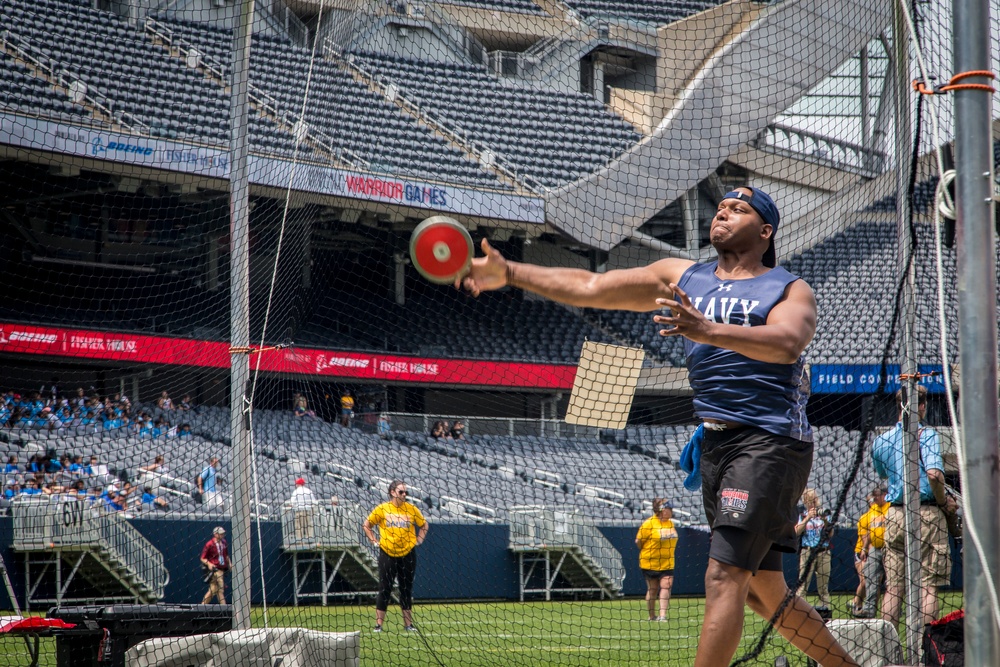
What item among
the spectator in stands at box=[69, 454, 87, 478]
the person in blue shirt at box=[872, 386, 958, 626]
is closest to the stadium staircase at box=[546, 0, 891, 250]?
the person in blue shirt at box=[872, 386, 958, 626]

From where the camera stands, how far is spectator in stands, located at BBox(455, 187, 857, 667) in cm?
298

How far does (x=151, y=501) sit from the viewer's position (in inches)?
512

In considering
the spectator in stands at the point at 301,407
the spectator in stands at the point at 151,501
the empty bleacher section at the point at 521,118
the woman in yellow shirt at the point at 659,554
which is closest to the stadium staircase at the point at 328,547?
the spectator in stands at the point at 301,407

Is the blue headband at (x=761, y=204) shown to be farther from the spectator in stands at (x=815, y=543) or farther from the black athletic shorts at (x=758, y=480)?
the spectator in stands at (x=815, y=543)

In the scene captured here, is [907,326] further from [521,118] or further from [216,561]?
[521,118]

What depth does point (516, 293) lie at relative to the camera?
1612 cm

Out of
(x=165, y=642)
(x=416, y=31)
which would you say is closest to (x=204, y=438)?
(x=416, y=31)

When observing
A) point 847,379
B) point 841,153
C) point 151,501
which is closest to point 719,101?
point 841,153

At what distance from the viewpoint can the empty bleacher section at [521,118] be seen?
12219mm

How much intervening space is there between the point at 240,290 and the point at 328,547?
7304 millimetres

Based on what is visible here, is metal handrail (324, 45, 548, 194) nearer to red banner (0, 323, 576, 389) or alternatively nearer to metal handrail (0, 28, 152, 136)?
red banner (0, 323, 576, 389)

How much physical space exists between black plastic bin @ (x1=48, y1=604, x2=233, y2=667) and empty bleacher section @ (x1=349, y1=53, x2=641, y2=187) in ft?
26.0

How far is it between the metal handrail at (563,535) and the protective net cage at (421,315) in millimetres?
58

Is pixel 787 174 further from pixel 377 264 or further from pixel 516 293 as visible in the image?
pixel 377 264
